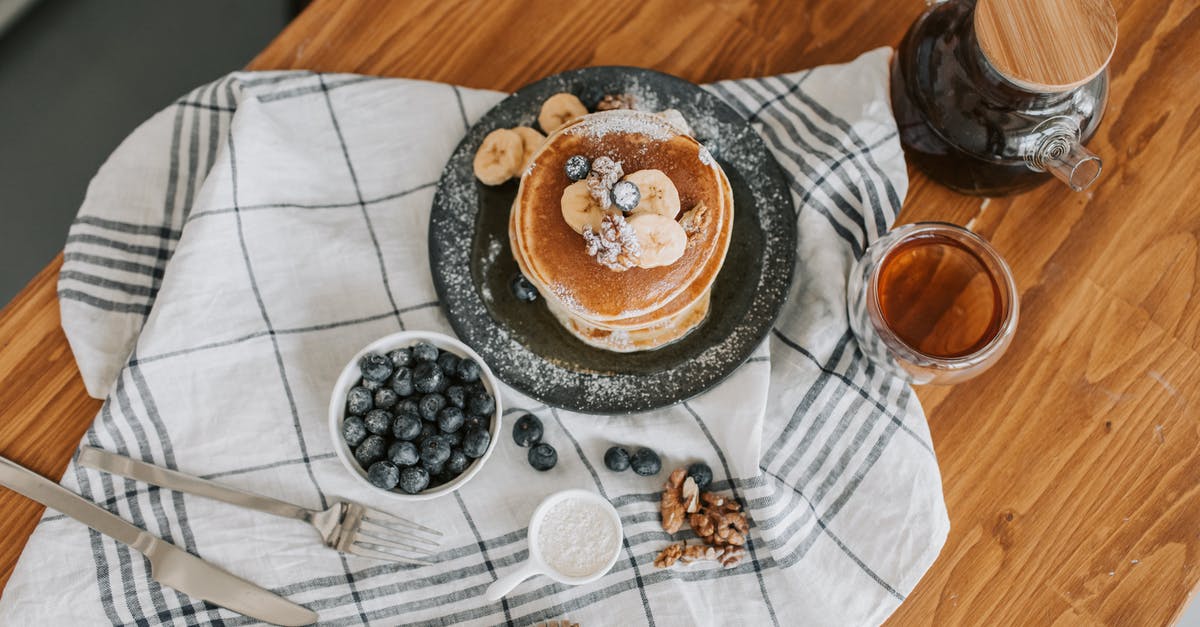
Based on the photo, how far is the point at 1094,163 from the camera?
4.00ft

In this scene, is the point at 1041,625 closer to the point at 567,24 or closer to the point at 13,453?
the point at 567,24

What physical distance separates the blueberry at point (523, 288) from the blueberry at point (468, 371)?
0.15 metres

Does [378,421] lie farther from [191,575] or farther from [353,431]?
[191,575]

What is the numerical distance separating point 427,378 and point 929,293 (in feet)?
2.67

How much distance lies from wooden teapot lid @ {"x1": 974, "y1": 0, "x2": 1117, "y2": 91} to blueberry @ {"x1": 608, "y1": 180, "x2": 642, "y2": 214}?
0.53 m

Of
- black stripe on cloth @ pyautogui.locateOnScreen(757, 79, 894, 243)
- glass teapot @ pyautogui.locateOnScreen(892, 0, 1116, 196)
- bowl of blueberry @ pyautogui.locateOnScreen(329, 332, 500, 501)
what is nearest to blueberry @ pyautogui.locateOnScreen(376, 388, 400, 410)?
bowl of blueberry @ pyautogui.locateOnScreen(329, 332, 500, 501)

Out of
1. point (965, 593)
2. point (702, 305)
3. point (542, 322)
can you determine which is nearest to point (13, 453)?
point (542, 322)

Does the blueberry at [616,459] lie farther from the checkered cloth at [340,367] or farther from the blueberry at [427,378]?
the blueberry at [427,378]

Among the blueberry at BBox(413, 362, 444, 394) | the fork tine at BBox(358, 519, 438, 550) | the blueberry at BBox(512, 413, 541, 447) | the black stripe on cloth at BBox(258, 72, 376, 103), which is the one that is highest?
the black stripe on cloth at BBox(258, 72, 376, 103)

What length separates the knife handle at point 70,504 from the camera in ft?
4.49

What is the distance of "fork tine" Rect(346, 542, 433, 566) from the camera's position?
138 cm

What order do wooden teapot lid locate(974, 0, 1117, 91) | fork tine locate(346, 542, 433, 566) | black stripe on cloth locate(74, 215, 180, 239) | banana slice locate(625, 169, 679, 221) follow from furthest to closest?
1. black stripe on cloth locate(74, 215, 180, 239)
2. fork tine locate(346, 542, 433, 566)
3. banana slice locate(625, 169, 679, 221)
4. wooden teapot lid locate(974, 0, 1117, 91)

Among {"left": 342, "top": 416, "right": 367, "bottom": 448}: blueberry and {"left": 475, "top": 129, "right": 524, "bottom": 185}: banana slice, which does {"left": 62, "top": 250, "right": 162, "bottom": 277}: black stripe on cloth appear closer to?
{"left": 342, "top": 416, "right": 367, "bottom": 448}: blueberry

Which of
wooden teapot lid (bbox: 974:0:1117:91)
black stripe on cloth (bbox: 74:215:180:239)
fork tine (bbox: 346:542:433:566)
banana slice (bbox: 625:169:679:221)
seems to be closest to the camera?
wooden teapot lid (bbox: 974:0:1117:91)
